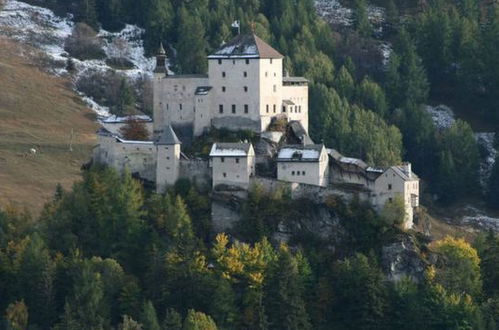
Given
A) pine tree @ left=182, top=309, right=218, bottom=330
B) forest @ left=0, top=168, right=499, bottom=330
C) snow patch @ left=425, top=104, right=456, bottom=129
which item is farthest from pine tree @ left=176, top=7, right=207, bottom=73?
pine tree @ left=182, top=309, right=218, bottom=330

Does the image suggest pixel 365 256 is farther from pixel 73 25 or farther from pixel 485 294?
pixel 73 25

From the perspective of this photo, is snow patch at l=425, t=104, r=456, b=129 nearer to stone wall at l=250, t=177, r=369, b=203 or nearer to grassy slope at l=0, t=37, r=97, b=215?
grassy slope at l=0, t=37, r=97, b=215

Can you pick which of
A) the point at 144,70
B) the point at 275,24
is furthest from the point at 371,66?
the point at 144,70

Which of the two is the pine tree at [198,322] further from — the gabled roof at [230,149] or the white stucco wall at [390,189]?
the white stucco wall at [390,189]

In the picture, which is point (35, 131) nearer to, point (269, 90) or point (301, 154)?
point (269, 90)

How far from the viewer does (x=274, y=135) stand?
410 ft

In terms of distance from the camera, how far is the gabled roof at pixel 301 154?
121438 millimetres

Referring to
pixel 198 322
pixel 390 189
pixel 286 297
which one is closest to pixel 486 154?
pixel 390 189

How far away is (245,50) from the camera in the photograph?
126125 mm

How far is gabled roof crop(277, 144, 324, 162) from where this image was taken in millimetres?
121438

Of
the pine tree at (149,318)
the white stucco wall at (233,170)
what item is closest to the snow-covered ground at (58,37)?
the white stucco wall at (233,170)

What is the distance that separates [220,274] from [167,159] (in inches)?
350

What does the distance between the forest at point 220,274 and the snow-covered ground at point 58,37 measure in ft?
185

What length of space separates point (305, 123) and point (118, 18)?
62583mm
